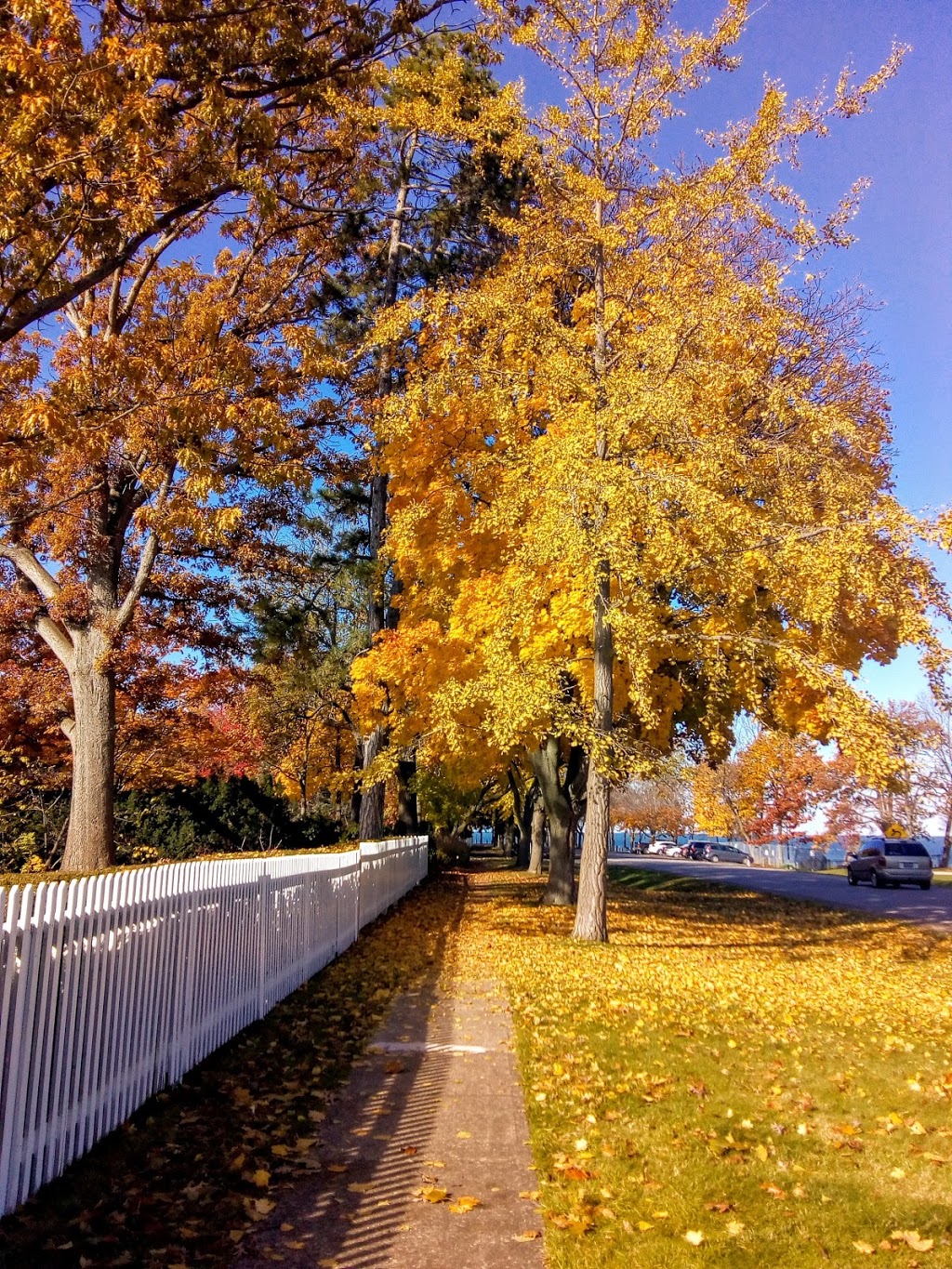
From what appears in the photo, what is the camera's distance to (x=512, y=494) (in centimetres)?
1241

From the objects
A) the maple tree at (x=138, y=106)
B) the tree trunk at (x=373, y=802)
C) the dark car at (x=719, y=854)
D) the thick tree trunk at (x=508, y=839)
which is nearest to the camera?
the maple tree at (x=138, y=106)

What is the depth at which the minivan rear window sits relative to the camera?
31.1 meters

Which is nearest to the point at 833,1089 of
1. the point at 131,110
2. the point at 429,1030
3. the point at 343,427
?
the point at 429,1030

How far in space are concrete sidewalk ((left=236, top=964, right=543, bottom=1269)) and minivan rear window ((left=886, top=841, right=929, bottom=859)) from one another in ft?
92.8

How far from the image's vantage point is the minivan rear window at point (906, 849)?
102 feet

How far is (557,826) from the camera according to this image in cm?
1941

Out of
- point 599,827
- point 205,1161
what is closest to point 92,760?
point 599,827

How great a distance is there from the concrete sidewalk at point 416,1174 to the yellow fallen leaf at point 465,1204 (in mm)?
11

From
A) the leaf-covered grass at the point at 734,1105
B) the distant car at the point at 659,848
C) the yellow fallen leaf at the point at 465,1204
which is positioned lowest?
the distant car at the point at 659,848

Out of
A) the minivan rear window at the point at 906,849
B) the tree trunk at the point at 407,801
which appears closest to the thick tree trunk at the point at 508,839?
the tree trunk at the point at 407,801

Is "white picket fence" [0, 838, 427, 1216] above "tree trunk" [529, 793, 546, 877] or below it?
above

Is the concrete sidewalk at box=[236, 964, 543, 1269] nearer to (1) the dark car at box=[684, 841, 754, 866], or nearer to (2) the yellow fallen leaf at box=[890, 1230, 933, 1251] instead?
(2) the yellow fallen leaf at box=[890, 1230, 933, 1251]

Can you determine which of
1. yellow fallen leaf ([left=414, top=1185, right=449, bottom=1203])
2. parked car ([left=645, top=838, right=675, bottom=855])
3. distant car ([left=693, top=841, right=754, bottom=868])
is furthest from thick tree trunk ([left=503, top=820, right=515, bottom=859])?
yellow fallen leaf ([left=414, top=1185, right=449, bottom=1203])

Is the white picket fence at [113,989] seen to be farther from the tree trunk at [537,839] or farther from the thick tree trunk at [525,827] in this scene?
the thick tree trunk at [525,827]
